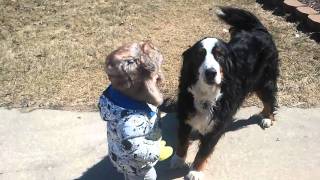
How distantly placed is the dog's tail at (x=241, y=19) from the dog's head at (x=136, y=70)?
1.43 metres

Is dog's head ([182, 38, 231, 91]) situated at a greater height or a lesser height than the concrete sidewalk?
greater

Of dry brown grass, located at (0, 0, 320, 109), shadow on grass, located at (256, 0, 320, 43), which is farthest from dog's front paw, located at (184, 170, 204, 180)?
shadow on grass, located at (256, 0, 320, 43)

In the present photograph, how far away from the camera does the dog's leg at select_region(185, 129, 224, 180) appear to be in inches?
145

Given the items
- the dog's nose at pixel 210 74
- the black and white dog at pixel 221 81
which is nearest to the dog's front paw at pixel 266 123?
the black and white dog at pixel 221 81

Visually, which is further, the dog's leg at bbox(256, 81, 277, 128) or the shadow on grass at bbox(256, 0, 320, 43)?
the shadow on grass at bbox(256, 0, 320, 43)

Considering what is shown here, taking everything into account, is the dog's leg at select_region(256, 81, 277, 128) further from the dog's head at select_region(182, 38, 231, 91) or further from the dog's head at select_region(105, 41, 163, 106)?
the dog's head at select_region(105, 41, 163, 106)

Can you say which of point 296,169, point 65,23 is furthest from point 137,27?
point 296,169

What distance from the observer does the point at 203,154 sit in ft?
12.1

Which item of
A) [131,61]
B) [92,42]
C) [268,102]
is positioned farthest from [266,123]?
[92,42]

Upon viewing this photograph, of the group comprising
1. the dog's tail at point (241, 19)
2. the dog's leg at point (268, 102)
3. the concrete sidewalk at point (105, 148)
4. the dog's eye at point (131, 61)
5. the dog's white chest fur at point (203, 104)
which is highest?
the dog's eye at point (131, 61)

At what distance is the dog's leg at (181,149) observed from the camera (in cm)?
377

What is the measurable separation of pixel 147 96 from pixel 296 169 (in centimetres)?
159

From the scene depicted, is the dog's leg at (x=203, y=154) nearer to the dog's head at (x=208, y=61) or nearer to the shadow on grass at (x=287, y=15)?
the dog's head at (x=208, y=61)

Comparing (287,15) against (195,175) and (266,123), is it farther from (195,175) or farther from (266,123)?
(195,175)
